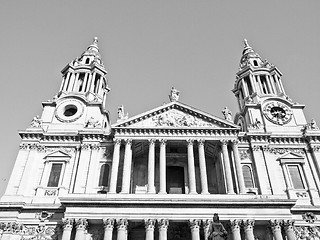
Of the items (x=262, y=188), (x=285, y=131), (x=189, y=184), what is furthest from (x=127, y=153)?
(x=285, y=131)

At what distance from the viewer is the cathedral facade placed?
2252 centimetres

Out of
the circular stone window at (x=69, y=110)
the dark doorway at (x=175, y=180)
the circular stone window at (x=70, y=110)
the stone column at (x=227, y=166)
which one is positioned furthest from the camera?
the circular stone window at (x=70, y=110)

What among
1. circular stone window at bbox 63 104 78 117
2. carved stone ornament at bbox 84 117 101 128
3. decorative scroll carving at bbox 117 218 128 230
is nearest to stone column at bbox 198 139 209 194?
decorative scroll carving at bbox 117 218 128 230

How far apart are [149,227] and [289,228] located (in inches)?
383

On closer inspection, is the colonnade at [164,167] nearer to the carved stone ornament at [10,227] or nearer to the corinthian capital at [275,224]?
the corinthian capital at [275,224]

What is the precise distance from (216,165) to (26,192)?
53.2 feet

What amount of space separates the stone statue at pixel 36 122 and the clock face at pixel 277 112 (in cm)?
2188

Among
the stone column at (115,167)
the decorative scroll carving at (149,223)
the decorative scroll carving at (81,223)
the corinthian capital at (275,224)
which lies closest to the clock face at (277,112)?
the corinthian capital at (275,224)

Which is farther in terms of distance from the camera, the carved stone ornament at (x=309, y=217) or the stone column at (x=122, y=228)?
the carved stone ornament at (x=309, y=217)

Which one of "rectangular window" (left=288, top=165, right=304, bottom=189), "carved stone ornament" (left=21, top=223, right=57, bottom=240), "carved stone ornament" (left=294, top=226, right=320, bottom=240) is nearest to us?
"carved stone ornament" (left=21, top=223, right=57, bottom=240)

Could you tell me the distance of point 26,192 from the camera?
83.6 feet

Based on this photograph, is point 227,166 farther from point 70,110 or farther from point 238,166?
point 70,110

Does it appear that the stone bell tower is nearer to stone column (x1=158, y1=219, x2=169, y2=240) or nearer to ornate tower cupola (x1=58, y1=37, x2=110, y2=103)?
ornate tower cupola (x1=58, y1=37, x2=110, y2=103)

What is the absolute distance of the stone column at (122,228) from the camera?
21.5 m
